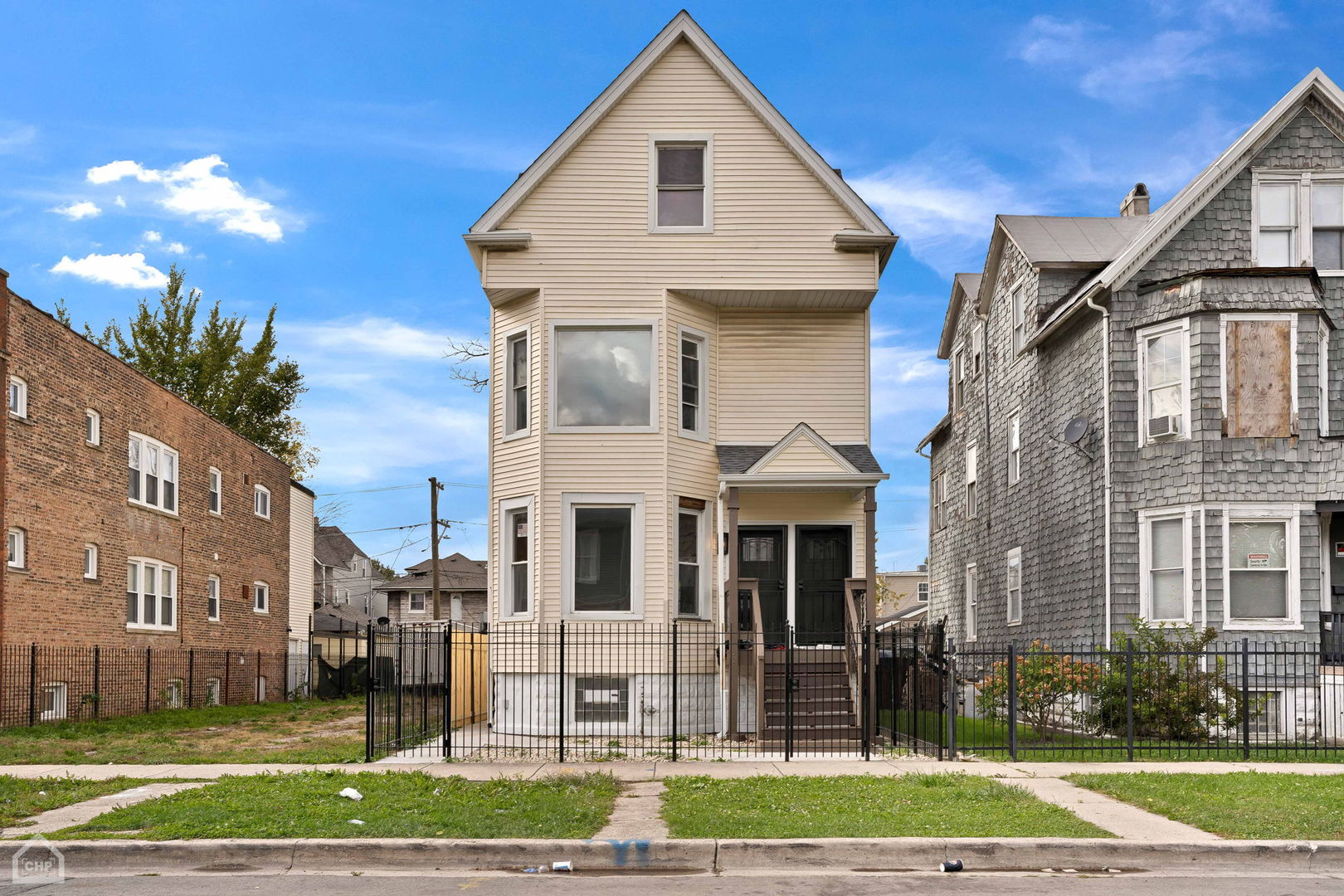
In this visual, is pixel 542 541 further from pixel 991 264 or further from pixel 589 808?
pixel 991 264

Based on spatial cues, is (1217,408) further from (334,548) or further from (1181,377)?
(334,548)

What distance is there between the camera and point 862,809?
11.9 metres

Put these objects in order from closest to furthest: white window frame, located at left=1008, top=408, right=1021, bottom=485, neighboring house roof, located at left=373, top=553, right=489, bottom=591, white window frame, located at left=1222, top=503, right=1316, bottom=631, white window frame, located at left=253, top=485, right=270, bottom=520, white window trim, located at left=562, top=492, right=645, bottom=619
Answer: white window frame, located at left=1222, top=503, right=1316, bottom=631 → white window trim, located at left=562, top=492, right=645, bottom=619 → white window frame, located at left=1008, top=408, right=1021, bottom=485 → white window frame, located at left=253, top=485, right=270, bottom=520 → neighboring house roof, located at left=373, top=553, right=489, bottom=591

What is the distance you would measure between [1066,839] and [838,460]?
34.9 ft

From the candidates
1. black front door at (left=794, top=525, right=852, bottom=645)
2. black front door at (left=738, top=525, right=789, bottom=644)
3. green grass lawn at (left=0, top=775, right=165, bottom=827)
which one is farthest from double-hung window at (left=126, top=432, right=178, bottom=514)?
black front door at (left=794, top=525, right=852, bottom=645)

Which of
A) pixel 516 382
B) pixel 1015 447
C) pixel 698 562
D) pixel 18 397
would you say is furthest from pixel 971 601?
pixel 18 397

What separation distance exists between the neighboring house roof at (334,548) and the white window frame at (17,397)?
4711cm

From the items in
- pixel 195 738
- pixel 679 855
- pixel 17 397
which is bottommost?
pixel 195 738

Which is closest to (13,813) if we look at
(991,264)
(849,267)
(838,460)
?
(838,460)

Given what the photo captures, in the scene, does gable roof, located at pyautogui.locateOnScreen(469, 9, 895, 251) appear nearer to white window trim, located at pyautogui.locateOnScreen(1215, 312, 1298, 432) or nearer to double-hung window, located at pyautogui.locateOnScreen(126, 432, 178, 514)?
white window trim, located at pyautogui.locateOnScreen(1215, 312, 1298, 432)

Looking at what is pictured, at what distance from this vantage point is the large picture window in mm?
21344

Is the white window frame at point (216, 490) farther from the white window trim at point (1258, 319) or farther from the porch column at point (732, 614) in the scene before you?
the white window trim at point (1258, 319)

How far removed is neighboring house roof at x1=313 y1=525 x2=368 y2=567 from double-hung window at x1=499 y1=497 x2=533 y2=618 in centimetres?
5082

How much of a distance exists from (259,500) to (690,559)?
22465 mm
